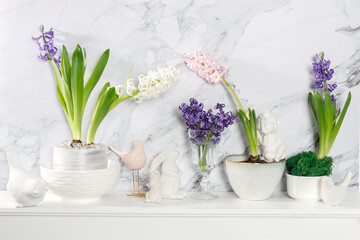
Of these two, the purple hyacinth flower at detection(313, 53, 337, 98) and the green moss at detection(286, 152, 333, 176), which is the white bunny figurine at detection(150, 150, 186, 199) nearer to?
the green moss at detection(286, 152, 333, 176)

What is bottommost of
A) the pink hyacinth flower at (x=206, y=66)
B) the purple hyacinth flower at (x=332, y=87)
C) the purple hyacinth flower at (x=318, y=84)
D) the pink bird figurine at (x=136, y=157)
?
the pink bird figurine at (x=136, y=157)

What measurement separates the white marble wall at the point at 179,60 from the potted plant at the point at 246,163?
0.04 metres

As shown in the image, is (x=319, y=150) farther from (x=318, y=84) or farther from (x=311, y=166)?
(x=318, y=84)

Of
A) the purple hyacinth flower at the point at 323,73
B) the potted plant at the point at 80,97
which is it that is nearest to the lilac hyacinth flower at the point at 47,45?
the potted plant at the point at 80,97

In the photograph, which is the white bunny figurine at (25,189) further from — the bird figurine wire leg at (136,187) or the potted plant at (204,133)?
the potted plant at (204,133)

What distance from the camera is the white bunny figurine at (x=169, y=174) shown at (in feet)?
3.97

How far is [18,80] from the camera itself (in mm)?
1288

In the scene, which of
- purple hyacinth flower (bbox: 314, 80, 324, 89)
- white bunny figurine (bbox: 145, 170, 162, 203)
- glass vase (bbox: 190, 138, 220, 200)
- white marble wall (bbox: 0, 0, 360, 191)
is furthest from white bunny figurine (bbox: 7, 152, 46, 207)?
purple hyacinth flower (bbox: 314, 80, 324, 89)

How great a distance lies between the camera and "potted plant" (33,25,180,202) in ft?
3.80

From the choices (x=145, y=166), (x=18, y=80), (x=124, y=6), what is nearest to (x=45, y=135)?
(x=18, y=80)

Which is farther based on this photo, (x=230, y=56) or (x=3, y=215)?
(x=230, y=56)

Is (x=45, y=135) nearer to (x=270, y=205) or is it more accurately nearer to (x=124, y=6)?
(x=124, y=6)

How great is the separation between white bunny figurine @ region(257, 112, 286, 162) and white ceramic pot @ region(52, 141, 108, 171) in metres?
0.48

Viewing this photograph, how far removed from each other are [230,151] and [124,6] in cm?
56
